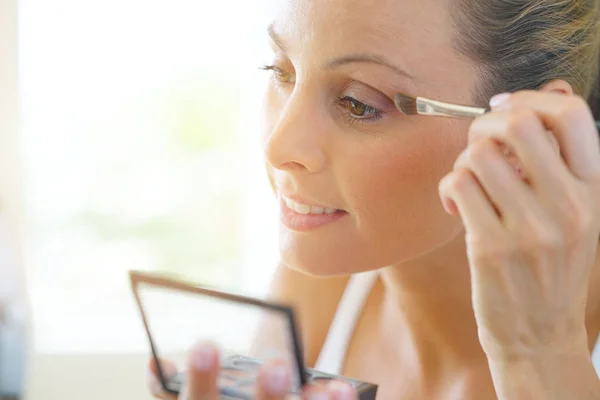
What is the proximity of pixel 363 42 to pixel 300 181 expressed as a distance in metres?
0.13

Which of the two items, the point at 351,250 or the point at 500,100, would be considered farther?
the point at 351,250

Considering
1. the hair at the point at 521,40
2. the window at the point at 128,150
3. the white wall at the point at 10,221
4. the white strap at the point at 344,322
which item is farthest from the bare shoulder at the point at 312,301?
the white wall at the point at 10,221

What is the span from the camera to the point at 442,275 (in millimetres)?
763

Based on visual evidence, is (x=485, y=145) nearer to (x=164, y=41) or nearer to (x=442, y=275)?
(x=442, y=275)

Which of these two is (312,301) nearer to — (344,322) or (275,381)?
(344,322)

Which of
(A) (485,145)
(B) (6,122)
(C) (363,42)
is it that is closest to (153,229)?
(B) (6,122)

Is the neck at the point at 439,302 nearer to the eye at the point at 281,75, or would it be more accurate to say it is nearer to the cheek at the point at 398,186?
the cheek at the point at 398,186

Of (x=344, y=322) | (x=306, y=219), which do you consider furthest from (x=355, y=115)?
(x=344, y=322)

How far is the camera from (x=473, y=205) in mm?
495

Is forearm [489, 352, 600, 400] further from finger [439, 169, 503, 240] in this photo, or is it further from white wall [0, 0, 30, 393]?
white wall [0, 0, 30, 393]

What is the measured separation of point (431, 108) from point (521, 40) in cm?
14

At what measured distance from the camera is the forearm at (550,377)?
53 centimetres

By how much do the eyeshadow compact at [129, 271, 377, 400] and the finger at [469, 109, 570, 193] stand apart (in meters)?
0.19

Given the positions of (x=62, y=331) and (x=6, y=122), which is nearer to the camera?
(x=6, y=122)
